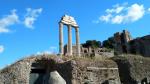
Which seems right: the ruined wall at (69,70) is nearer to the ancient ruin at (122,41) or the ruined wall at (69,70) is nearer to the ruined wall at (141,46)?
the ruined wall at (141,46)

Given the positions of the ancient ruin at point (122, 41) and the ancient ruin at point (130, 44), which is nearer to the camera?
the ancient ruin at point (130, 44)

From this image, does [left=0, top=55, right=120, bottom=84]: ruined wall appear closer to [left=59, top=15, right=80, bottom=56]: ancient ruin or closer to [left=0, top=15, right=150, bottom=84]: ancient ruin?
[left=0, top=15, right=150, bottom=84]: ancient ruin

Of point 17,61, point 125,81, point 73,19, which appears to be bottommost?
point 125,81

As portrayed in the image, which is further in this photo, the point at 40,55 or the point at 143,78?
the point at 143,78

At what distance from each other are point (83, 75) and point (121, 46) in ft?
109

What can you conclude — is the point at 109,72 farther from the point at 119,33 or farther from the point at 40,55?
the point at 119,33

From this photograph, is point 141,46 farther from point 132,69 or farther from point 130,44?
point 132,69

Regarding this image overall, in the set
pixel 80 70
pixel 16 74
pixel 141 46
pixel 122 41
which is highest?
pixel 122 41

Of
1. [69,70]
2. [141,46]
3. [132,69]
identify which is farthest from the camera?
[141,46]

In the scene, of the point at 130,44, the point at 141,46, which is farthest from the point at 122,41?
the point at 141,46

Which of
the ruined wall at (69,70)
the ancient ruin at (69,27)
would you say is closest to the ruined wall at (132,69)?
A: the ruined wall at (69,70)

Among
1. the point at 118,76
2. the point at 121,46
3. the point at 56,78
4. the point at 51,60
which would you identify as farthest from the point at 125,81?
the point at 121,46

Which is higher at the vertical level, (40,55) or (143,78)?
(40,55)

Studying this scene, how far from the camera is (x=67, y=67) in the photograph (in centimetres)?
2256
